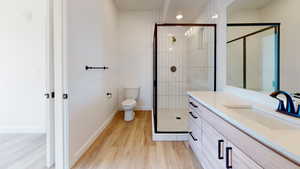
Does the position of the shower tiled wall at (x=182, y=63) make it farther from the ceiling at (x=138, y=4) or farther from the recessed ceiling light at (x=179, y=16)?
the ceiling at (x=138, y=4)

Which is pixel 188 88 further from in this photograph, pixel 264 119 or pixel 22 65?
pixel 22 65

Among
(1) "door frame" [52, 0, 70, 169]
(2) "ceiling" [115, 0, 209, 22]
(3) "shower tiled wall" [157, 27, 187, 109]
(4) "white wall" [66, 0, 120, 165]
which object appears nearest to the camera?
(1) "door frame" [52, 0, 70, 169]

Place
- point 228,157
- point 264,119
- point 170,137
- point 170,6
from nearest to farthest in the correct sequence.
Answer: point 228,157 < point 264,119 < point 170,137 < point 170,6

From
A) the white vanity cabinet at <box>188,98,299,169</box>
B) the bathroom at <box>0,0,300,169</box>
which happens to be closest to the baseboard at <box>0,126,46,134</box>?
the bathroom at <box>0,0,300,169</box>

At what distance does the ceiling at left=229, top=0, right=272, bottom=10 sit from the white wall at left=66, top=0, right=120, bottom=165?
209 centimetres

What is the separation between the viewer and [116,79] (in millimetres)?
4750

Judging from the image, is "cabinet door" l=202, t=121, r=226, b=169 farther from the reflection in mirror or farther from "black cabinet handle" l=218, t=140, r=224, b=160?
the reflection in mirror

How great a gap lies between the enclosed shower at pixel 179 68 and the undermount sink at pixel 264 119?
1442 millimetres

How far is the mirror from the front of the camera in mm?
1364

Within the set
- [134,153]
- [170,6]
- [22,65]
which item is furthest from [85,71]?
[170,6]

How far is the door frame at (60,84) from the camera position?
6.24 feet

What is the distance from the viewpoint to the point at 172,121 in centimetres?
367

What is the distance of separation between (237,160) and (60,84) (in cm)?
185

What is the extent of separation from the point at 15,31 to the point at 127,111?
275cm
